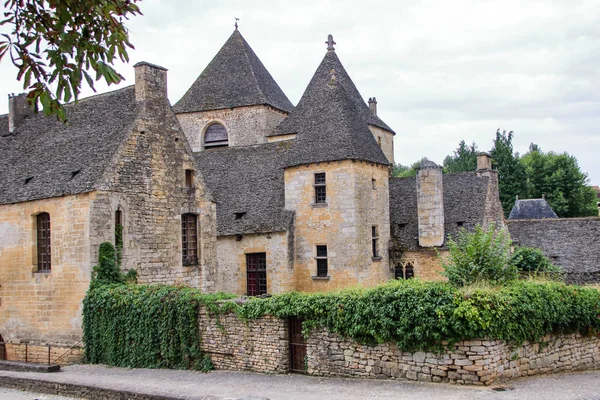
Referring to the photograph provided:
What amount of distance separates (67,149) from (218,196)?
9.16 metres

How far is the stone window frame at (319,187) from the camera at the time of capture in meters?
26.1

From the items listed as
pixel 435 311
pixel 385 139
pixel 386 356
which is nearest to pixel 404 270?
pixel 385 139

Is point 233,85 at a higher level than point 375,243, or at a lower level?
higher

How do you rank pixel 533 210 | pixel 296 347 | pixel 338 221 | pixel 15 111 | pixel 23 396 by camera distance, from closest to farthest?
pixel 296 347, pixel 23 396, pixel 15 111, pixel 338 221, pixel 533 210

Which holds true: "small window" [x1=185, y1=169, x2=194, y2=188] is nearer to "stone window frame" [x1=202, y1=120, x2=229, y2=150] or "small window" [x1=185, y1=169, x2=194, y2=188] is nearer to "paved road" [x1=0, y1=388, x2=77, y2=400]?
"paved road" [x1=0, y1=388, x2=77, y2=400]

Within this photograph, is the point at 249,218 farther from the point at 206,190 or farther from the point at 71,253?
the point at 71,253

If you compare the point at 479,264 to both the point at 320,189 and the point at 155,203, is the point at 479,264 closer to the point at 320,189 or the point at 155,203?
the point at 155,203

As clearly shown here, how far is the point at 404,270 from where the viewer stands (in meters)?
A: 27.9

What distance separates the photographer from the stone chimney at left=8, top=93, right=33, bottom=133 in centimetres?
2398

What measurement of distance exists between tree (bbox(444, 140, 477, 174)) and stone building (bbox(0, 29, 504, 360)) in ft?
118

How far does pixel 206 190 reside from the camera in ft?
71.5

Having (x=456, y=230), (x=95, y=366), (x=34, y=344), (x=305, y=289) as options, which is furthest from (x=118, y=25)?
(x=456, y=230)

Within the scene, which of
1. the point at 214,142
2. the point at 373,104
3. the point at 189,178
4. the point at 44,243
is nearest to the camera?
the point at 44,243

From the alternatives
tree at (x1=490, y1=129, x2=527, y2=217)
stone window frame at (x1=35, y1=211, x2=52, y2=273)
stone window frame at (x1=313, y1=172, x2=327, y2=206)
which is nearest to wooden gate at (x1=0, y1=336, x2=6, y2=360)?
stone window frame at (x1=35, y1=211, x2=52, y2=273)
